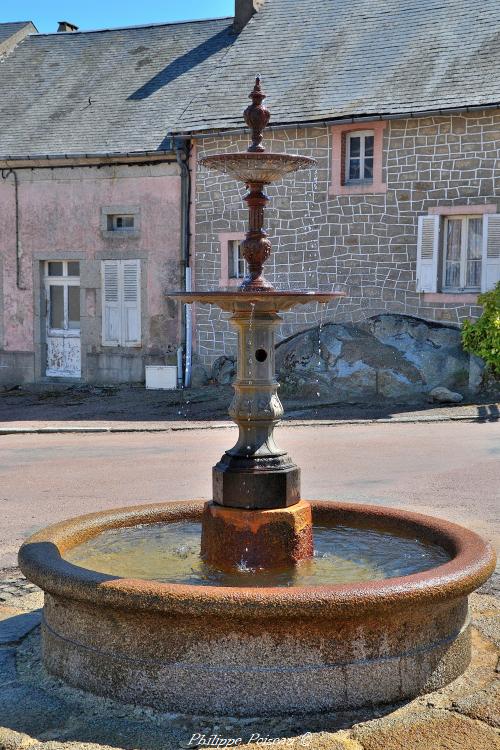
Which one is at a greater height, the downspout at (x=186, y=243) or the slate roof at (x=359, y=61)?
the slate roof at (x=359, y=61)

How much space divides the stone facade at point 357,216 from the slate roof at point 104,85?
7.85 feet

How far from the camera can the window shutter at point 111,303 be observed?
63.5ft

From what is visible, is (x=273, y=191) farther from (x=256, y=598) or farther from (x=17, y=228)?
(x=256, y=598)

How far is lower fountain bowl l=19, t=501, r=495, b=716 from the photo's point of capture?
13.0ft

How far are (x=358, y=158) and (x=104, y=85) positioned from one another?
752cm

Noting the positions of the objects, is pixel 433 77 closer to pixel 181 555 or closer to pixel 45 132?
pixel 45 132

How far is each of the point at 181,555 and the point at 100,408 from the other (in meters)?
11.5

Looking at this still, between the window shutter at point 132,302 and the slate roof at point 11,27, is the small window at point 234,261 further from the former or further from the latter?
the slate roof at point 11,27

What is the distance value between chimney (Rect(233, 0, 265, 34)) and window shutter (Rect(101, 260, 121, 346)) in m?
6.51

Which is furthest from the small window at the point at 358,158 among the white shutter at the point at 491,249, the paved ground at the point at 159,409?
the paved ground at the point at 159,409

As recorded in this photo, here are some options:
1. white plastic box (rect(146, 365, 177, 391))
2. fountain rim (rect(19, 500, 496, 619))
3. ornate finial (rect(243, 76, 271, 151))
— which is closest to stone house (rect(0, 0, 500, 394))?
white plastic box (rect(146, 365, 177, 391))

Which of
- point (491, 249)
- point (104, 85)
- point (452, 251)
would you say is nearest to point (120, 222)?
point (104, 85)

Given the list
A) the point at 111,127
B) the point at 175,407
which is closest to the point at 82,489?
the point at 175,407

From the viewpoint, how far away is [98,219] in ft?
64.0
